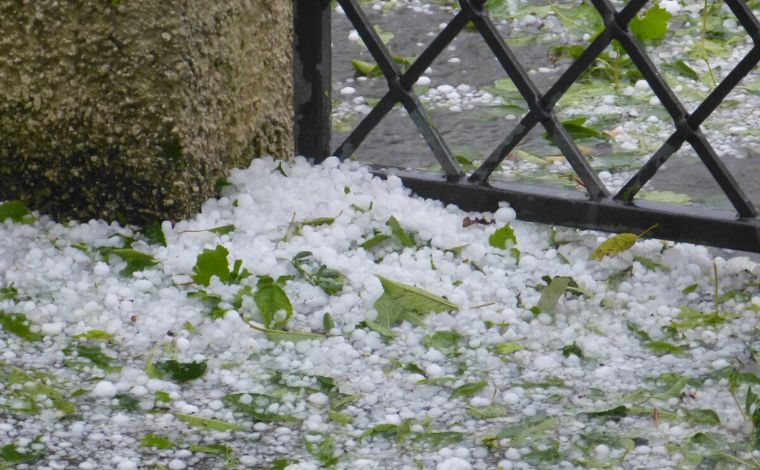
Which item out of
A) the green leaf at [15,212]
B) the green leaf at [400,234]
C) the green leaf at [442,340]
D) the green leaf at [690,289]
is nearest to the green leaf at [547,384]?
the green leaf at [442,340]

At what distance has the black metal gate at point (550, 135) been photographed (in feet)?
7.12

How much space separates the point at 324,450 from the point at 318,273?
1.72 feet

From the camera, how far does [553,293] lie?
2.10 m

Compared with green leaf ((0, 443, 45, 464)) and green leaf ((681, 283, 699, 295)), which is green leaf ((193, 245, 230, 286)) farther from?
green leaf ((681, 283, 699, 295))

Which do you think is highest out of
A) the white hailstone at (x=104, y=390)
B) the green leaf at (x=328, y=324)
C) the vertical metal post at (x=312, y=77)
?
the vertical metal post at (x=312, y=77)

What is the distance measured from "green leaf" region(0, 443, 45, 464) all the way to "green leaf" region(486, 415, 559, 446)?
0.64 meters

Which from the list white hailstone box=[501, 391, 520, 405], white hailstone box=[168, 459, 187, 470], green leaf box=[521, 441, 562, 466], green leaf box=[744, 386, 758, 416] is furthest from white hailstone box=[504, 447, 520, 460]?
white hailstone box=[168, 459, 187, 470]

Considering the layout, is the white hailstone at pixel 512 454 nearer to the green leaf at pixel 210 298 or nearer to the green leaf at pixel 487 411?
the green leaf at pixel 487 411

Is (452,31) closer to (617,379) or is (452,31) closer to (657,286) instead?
(657,286)

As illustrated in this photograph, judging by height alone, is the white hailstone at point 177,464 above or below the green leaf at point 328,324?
below

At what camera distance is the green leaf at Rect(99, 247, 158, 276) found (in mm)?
2174

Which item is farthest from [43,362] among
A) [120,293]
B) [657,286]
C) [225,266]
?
[657,286]

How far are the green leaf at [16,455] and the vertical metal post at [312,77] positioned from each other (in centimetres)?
107

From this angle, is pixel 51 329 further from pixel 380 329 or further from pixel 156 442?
pixel 380 329
